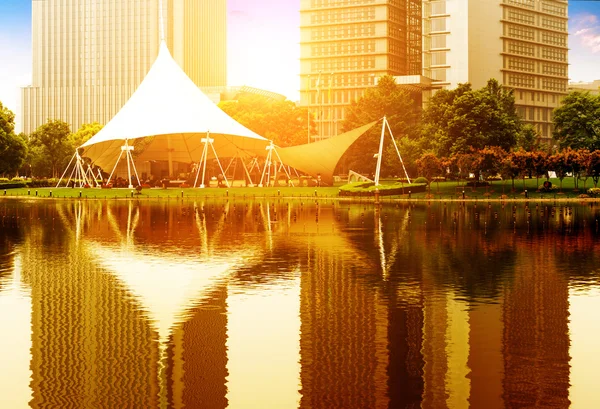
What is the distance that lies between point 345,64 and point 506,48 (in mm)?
30619

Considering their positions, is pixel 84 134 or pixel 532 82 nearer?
pixel 84 134

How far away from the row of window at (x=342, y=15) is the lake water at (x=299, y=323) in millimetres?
137230

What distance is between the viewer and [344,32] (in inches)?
6575

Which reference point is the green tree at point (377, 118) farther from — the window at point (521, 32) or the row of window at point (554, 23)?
the row of window at point (554, 23)

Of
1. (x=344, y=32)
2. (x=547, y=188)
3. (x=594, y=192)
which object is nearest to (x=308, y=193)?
(x=547, y=188)

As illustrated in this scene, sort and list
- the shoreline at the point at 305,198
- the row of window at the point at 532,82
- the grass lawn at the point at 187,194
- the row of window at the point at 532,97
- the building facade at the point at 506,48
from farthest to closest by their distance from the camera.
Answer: the row of window at the point at 532,97 → the row of window at the point at 532,82 → the building facade at the point at 506,48 → the grass lawn at the point at 187,194 → the shoreline at the point at 305,198

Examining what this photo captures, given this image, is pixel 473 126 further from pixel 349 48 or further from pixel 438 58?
pixel 349 48

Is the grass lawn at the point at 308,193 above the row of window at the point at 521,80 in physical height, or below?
below

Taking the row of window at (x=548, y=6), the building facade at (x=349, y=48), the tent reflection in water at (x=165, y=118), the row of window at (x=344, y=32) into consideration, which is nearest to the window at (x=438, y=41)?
the building facade at (x=349, y=48)

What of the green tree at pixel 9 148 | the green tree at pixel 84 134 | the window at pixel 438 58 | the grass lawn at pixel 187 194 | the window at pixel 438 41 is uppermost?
the window at pixel 438 41

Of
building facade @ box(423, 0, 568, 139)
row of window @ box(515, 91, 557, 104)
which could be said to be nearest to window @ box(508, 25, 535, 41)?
building facade @ box(423, 0, 568, 139)

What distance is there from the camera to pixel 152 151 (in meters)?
107

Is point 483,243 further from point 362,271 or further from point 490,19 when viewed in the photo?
point 490,19

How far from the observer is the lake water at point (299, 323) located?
11266mm
